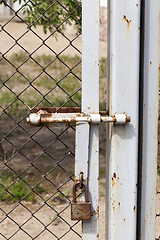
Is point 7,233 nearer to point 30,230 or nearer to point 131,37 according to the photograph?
point 30,230

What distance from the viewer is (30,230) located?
2.84m

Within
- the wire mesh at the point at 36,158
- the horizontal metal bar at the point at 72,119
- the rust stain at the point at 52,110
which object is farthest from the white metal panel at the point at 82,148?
the wire mesh at the point at 36,158

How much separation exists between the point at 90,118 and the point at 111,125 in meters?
0.12

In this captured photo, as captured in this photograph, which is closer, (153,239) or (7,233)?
(153,239)

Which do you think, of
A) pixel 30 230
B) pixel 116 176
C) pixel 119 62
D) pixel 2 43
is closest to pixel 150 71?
pixel 119 62

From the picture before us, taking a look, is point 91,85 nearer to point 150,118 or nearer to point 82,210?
point 150,118

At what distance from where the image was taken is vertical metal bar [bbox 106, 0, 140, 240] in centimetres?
113

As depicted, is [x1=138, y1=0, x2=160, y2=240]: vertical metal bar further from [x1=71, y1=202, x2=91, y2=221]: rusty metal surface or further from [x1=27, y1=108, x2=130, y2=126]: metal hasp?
[x1=71, y1=202, x2=91, y2=221]: rusty metal surface

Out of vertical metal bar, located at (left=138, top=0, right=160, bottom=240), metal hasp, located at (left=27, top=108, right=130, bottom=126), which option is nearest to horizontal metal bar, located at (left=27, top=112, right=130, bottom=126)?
metal hasp, located at (left=27, top=108, right=130, bottom=126)

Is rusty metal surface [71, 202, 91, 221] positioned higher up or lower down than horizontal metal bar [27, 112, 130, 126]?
lower down

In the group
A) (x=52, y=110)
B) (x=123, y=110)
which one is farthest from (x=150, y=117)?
(x=52, y=110)

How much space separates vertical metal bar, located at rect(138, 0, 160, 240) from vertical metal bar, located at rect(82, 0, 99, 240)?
7.5 inches

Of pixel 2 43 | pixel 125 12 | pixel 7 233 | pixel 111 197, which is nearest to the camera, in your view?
pixel 125 12

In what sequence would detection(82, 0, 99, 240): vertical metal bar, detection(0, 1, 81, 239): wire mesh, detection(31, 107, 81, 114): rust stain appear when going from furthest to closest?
detection(0, 1, 81, 239): wire mesh → detection(31, 107, 81, 114): rust stain → detection(82, 0, 99, 240): vertical metal bar
